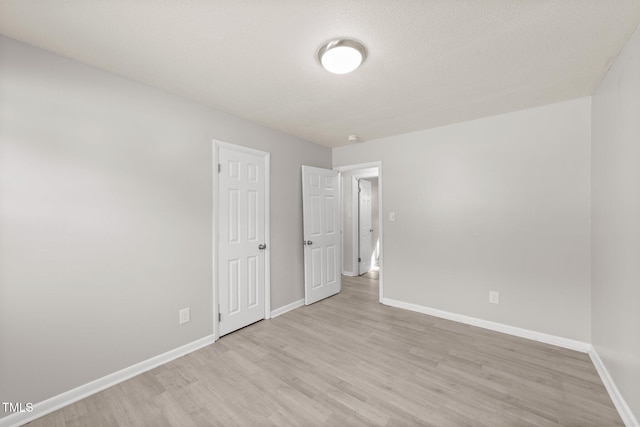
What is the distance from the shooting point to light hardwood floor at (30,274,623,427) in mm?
1672

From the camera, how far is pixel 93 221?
1.91 metres

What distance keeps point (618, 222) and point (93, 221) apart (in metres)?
3.75

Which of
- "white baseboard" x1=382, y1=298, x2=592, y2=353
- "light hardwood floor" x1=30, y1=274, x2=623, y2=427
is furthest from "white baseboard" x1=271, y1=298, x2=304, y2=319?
"white baseboard" x1=382, y1=298, x2=592, y2=353

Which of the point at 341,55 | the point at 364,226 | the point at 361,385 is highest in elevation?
the point at 341,55

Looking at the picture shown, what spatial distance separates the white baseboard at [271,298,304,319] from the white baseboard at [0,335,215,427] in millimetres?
976

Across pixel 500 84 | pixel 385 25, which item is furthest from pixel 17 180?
pixel 500 84

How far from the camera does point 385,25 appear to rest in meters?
1.48

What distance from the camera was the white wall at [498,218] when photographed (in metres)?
2.49

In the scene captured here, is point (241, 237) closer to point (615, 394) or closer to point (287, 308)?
point (287, 308)

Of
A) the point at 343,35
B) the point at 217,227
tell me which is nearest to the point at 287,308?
the point at 217,227

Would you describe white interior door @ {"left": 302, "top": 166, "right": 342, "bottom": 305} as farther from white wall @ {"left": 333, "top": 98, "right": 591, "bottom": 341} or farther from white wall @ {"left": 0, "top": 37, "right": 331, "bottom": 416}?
white wall @ {"left": 0, "top": 37, "right": 331, "bottom": 416}

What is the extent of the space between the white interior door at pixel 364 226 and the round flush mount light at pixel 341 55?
392 cm

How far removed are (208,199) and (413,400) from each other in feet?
8.07

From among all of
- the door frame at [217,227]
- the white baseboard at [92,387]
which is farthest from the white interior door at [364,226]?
the white baseboard at [92,387]
